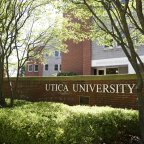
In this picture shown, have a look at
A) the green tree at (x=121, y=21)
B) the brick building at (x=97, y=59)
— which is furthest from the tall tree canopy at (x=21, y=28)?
the brick building at (x=97, y=59)

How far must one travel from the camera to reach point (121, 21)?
7309mm

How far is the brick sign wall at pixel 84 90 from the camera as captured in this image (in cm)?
1334

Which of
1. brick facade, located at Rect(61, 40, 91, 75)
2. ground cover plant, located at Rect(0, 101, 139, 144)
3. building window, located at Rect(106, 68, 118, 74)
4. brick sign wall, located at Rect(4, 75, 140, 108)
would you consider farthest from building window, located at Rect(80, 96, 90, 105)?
brick facade, located at Rect(61, 40, 91, 75)

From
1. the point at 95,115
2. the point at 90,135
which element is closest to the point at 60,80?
the point at 95,115

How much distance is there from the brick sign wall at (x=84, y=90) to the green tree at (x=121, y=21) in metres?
2.00

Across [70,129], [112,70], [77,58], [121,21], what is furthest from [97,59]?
[70,129]

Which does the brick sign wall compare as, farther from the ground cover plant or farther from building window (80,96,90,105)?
the ground cover plant

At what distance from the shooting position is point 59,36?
17.1 metres

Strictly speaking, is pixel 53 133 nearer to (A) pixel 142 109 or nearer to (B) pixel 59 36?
(A) pixel 142 109

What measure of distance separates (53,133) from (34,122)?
1018 millimetres

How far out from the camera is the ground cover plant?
6195mm

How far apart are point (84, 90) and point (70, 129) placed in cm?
879

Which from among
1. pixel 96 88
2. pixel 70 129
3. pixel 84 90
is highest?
pixel 96 88

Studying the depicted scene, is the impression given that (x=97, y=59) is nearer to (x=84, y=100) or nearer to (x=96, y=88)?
(x=84, y=100)
